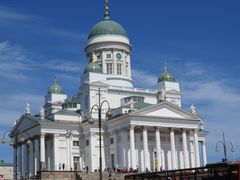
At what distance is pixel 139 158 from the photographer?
7888cm

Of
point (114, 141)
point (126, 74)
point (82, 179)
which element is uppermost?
point (126, 74)

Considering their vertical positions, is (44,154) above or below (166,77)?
below

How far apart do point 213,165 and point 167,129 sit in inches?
1808

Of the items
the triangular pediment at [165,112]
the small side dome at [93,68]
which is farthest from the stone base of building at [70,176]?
the small side dome at [93,68]

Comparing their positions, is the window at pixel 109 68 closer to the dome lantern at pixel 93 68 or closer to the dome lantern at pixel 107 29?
the dome lantern at pixel 93 68

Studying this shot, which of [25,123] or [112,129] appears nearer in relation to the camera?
[112,129]

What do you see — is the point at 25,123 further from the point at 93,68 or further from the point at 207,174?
the point at 207,174

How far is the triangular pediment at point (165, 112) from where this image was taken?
257 ft

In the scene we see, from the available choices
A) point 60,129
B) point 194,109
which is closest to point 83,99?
point 60,129

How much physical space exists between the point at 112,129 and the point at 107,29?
2263cm

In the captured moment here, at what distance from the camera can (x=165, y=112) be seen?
80062 millimetres

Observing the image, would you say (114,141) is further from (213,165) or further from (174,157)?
(213,165)

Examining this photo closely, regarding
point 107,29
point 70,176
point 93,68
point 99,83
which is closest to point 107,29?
point 107,29

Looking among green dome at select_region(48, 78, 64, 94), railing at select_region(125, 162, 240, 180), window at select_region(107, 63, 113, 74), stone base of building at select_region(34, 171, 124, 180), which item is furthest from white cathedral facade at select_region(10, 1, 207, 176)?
railing at select_region(125, 162, 240, 180)
